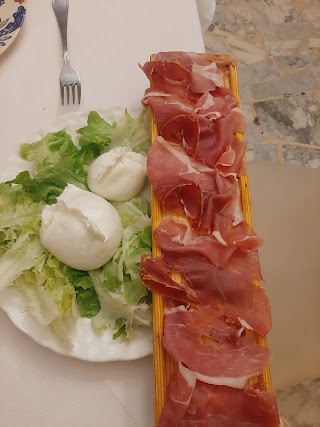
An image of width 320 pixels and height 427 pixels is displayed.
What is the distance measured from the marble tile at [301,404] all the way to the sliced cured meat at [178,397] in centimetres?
99

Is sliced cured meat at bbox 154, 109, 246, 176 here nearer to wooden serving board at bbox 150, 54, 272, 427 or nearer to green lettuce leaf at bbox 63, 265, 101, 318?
wooden serving board at bbox 150, 54, 272, 427

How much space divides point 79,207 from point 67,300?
0.18 m

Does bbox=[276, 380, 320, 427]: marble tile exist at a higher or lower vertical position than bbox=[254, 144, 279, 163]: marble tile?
lower

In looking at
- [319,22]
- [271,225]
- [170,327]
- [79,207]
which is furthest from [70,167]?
[319,22]

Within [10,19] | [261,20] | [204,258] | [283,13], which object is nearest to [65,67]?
[10,19]

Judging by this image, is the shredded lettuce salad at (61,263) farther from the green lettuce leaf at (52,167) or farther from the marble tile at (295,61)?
the marble tile at (295,61)

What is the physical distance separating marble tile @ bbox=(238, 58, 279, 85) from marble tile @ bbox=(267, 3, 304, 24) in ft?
1.10

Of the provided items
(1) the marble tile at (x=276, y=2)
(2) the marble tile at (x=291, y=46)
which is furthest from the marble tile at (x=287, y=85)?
(1) the marble tile at (x=276, y=2)

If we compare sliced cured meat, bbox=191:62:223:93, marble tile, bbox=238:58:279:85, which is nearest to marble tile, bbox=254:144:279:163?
marble tile, bbox=238:58:279:85

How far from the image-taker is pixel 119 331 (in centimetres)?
91

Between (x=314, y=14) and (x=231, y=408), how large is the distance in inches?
94.6

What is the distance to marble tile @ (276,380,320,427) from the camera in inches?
64.9

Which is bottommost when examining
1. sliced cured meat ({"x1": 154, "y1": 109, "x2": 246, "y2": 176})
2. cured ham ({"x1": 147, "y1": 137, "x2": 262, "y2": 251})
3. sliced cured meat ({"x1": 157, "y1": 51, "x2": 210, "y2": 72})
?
cured ham ({"x1": 147, "y1": 137, "x2": 262, "y2": 251})

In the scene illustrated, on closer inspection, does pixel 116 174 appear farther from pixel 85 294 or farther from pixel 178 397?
pixel 178 397
